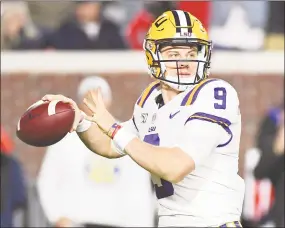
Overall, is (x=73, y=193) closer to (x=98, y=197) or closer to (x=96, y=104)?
(x=98, y=197)

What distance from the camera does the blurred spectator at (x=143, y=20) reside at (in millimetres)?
10289

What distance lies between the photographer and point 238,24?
10547 millimetres

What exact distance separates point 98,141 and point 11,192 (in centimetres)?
236

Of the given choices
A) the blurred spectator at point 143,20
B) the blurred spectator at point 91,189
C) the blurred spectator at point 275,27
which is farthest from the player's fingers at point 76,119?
the blurred spectator at point 275,27

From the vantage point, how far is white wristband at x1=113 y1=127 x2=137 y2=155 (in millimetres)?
5188

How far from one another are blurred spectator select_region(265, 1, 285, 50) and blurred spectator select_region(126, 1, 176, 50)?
0.94m

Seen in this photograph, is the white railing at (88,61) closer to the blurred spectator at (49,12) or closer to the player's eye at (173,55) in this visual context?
the blurred spectator at (49,12)

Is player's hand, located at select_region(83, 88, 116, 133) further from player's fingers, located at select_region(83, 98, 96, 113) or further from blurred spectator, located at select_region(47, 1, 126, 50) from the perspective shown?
blurred spectator, located at select_region(47, 1, 126, 50)

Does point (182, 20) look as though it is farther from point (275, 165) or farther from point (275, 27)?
point (275, 27)

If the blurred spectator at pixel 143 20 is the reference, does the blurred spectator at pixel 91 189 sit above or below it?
below

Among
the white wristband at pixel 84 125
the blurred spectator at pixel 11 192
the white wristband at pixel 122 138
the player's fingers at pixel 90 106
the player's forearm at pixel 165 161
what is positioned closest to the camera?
the player's forearm at pixel 165 161

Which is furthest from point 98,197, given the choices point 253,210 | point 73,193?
point 253,210

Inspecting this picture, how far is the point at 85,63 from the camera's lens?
406 inches

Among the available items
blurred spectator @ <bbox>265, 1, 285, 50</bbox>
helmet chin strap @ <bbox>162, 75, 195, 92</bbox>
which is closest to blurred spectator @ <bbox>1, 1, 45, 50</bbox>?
blurred spectator @ <bbox>265, 1, 285, 50</bbox>
